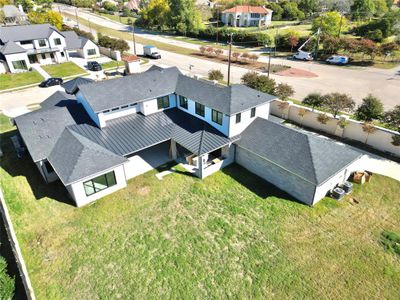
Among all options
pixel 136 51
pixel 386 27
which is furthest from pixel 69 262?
pixel 386 27

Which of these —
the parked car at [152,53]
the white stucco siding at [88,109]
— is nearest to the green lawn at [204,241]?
the white stucco siding at [88,109]

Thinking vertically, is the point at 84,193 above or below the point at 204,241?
above

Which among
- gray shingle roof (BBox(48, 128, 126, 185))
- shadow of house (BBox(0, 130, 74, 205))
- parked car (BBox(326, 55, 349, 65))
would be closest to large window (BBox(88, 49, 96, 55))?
shadow of house (BBox(0, 130, 74, 205))

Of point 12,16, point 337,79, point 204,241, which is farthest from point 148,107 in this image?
point 12,16

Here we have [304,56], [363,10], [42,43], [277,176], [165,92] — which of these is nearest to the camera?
[277,176]

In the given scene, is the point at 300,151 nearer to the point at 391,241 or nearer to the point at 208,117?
the point at 391,241
